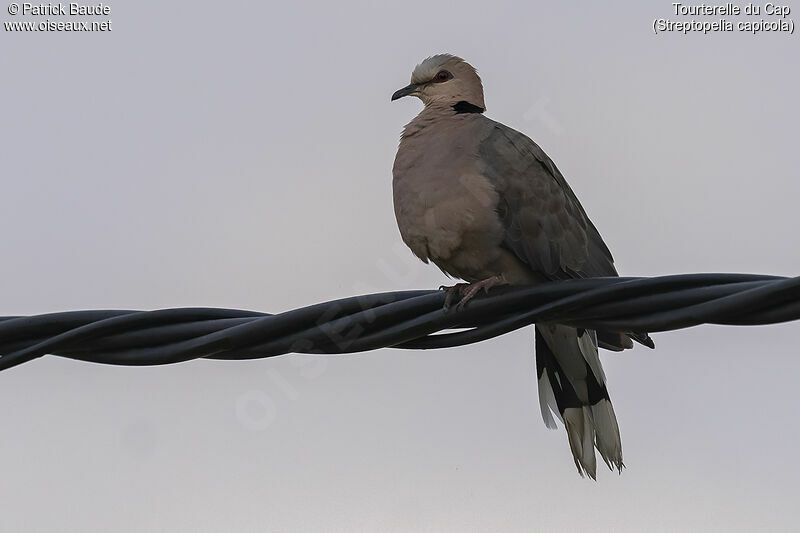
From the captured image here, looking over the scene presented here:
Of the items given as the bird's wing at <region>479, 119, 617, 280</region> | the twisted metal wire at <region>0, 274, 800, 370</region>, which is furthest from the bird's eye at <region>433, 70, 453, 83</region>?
the twisted metal wire at <region>0, 274, 800, 370</region>

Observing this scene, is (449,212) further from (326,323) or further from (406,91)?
(406,91)

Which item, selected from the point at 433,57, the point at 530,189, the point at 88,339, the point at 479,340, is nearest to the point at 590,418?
the point at 530,189

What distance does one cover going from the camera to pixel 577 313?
2.78 meters

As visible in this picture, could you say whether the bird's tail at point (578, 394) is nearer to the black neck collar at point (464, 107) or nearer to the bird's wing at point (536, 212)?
the bird's wing at point (536, 212)

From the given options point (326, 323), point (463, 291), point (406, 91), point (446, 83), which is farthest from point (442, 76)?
point (326, 323)

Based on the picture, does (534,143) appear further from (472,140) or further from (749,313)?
(749,313)

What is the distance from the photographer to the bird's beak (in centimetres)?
516

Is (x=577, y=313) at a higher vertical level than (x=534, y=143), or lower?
lower

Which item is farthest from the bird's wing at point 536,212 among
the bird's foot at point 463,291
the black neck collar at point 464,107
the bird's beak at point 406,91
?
the bird's beak at point 406,91

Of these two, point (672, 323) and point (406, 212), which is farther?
point (406, 212)

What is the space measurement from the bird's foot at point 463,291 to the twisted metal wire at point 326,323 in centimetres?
2

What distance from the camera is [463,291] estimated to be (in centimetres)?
327

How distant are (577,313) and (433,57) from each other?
265cm

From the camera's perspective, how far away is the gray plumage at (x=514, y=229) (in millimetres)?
3961
